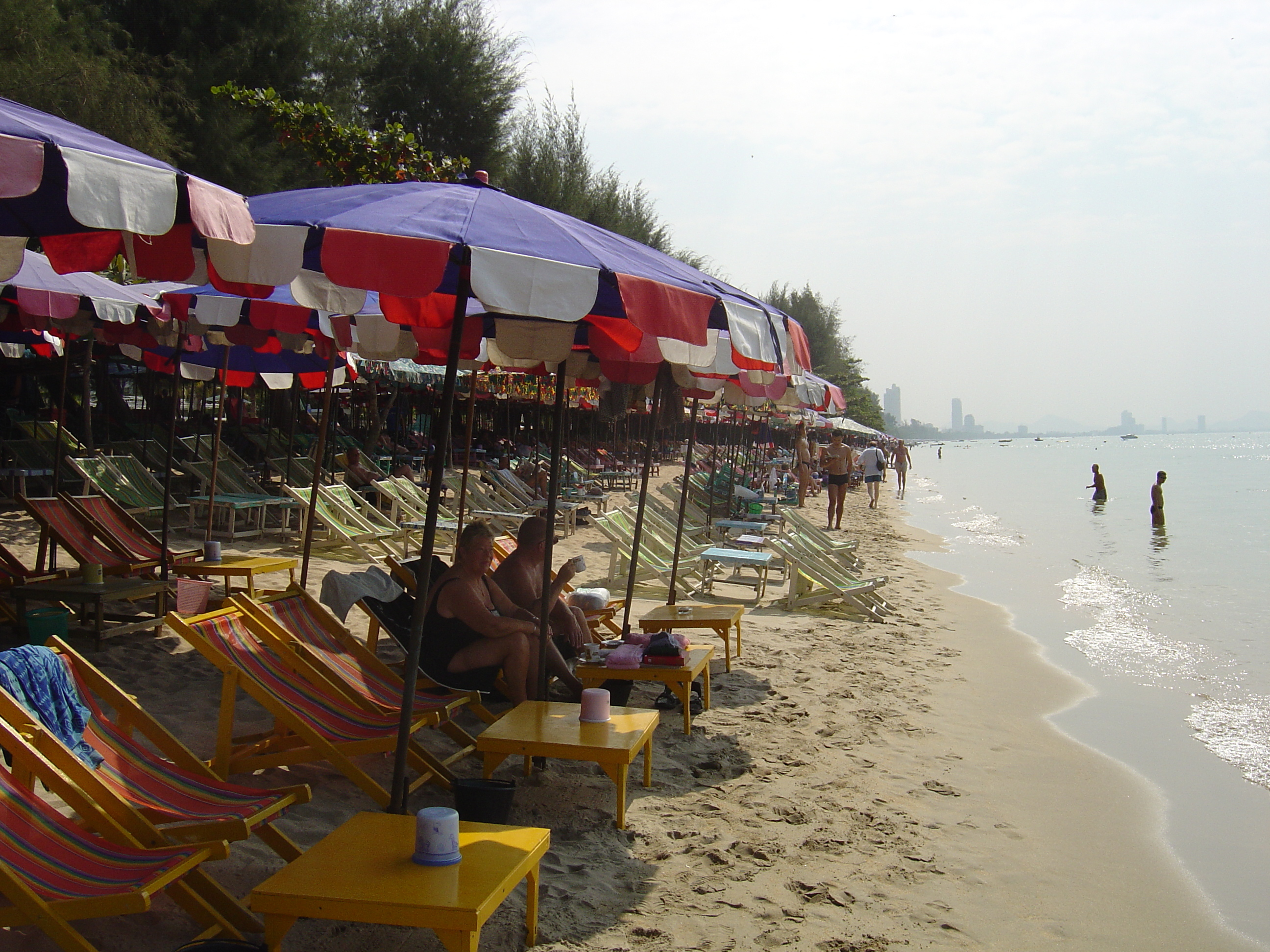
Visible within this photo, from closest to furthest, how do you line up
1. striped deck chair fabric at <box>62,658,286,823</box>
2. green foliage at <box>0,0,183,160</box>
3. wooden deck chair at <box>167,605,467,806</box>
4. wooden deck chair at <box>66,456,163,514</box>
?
striped deck chair fabric at <box>62,658,286,823</box> → wooden deck chair at <box>167,605,467,806</box> → wooden deck chair at <box>66,456,163,514</box> → green foliage at <box>0,0,183,160</box>

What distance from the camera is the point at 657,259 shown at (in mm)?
3779

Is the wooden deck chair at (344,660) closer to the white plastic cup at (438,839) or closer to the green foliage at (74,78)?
the white plastic cup at (438,839)

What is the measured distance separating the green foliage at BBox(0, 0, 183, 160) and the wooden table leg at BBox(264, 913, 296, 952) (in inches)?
362

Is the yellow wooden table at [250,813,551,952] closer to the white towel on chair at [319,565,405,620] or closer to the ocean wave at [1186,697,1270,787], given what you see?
the white towel on chair at [319,565,405,620]

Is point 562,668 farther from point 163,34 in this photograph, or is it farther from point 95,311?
point 163,34

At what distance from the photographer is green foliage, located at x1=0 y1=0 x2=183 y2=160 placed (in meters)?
9.88

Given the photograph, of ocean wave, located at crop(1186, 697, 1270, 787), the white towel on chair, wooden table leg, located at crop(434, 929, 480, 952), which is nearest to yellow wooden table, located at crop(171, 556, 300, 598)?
the white towel on chair

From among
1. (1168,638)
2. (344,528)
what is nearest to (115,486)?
(344,528)

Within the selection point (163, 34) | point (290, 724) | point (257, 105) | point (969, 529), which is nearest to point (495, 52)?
point (163, 34)

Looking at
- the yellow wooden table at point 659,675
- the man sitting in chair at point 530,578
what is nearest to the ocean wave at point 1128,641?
the yellow wooden table at point 659,675

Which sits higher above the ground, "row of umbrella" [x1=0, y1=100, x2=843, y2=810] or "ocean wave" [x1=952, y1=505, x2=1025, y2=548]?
"row of umbrella" [x1=0, y1=100, x2=843, y2=810]

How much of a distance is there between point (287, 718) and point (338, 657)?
0.74m

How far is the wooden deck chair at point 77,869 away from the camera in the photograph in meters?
2.11

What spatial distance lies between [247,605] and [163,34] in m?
13.4
